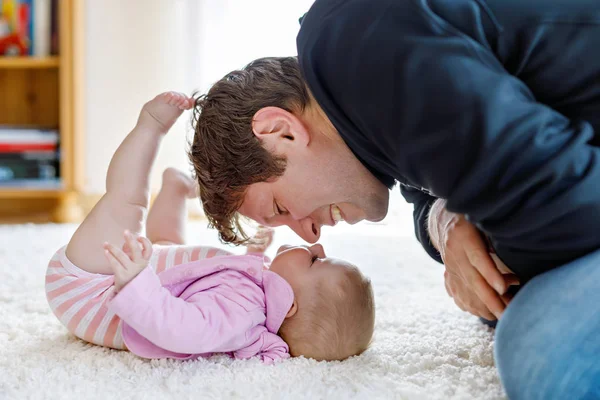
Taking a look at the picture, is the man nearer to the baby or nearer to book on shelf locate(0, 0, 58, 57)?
the baby

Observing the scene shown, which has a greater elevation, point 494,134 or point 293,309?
point 494,134

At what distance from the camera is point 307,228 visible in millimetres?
1150

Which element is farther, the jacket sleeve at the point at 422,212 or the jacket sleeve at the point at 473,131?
the jacket sleeve at the point at 422,212

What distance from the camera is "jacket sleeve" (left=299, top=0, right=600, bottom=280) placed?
77cm

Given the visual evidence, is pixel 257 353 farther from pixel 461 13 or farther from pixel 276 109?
pixel 461 13

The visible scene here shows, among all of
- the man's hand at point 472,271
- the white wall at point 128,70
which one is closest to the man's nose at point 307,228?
the man's hand at point 472,271

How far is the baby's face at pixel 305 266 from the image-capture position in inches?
Answer: 41.8

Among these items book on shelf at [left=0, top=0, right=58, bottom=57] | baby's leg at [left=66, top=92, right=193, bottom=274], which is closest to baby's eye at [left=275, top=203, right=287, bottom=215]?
baby's leg at [left=66, top=92, right=193, bottom=274]

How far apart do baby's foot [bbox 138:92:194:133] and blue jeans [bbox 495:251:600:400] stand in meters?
0.68

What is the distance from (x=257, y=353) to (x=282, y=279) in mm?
118

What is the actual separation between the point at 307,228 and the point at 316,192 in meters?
0.09

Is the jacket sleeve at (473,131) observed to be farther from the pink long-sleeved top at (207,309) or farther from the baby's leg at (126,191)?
the baby's leg at (126,191)

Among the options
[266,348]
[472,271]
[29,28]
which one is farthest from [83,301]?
[29,28]

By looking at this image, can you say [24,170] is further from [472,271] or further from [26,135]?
[472,271]
